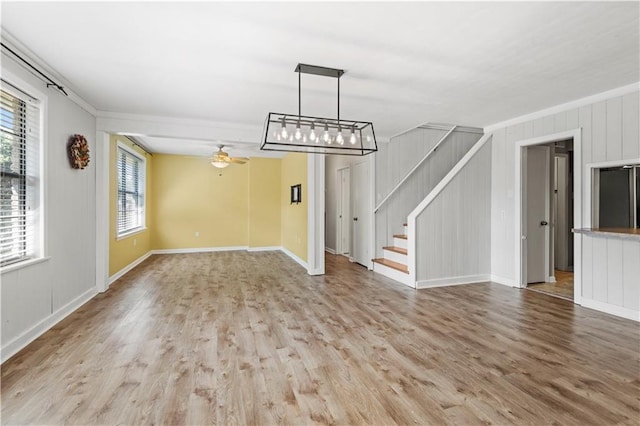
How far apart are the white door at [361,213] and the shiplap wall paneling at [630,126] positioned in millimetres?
3507

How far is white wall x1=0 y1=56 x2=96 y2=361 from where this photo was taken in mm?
2619

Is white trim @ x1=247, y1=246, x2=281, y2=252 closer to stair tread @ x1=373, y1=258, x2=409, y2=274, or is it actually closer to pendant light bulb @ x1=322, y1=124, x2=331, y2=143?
stair tread @ x1=373, y1=258, x2=409, y2=274

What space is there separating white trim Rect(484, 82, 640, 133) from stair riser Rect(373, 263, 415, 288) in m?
2.77

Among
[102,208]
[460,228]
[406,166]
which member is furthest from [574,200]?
[102,208]

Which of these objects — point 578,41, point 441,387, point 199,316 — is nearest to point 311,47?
point 578,41

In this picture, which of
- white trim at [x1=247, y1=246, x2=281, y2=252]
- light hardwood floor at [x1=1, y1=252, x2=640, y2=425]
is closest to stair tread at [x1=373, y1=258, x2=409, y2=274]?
light hardwood floor at [x1=1, y1=252, x2=640, y2=425]

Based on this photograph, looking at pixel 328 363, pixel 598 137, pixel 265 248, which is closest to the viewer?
pixel 328 363

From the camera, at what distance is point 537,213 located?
496 centimetres

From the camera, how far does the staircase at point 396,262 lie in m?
4.96

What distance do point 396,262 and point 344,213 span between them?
2.36 m

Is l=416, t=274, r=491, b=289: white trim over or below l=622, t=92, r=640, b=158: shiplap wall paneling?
below

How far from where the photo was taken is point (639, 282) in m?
3.34

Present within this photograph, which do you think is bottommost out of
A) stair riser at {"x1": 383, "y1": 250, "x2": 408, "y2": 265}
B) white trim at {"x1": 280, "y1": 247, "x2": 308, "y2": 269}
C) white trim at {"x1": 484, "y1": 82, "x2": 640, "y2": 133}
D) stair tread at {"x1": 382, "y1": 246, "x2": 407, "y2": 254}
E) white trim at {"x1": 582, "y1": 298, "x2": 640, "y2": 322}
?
white trim at {"x1": 582, "y1": 298, "x2": 640, "y2": 322}

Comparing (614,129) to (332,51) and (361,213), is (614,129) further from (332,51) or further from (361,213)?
(361,213)
